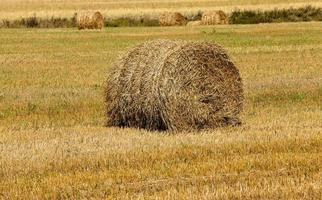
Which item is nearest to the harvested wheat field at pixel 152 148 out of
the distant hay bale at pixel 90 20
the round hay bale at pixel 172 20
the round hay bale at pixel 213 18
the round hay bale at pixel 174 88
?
→ the round hay bale at pixel 174 88

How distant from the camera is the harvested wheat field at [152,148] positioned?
9703 millimetres

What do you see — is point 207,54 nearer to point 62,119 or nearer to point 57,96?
point 62,119

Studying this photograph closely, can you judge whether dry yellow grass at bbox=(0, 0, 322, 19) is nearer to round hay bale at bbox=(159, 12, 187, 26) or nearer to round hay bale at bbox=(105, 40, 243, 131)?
round hay bale at bbox=(159, 12, 187, 26)

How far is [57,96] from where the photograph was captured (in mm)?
19172

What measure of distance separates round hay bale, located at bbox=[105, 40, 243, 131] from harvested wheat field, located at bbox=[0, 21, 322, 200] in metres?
0.16

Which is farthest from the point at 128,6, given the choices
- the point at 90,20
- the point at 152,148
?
the point at 152,148

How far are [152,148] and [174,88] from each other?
84.8 inches

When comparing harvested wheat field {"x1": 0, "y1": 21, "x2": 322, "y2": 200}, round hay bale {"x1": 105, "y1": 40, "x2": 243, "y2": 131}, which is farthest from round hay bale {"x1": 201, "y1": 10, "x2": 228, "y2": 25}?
round hay bale {"x1": 105, "y1": 40, "x2": 243, "y2": 131}

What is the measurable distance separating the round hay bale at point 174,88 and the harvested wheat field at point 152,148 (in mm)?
164

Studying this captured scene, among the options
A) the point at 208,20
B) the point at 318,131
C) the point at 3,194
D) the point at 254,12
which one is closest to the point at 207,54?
the point at 318,131

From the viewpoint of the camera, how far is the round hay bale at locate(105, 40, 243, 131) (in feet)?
45.6

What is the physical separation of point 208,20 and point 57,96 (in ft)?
112

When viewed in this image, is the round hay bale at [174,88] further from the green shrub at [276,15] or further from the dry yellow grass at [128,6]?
the dry yellow grass at [128,6]

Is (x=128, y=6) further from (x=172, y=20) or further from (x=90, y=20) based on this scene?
(x=90, y=20)
